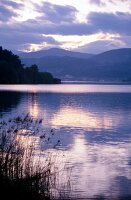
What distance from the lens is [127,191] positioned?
1491 centimetres

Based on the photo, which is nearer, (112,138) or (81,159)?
(81,159)

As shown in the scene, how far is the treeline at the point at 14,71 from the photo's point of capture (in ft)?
468

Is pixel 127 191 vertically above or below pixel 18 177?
below

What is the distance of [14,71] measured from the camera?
471ft

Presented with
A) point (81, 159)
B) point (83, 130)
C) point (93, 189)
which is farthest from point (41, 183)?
point (83, 130)

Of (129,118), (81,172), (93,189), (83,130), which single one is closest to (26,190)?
(93,189)

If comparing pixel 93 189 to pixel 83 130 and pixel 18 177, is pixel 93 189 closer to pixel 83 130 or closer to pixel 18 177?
pixel 18 177

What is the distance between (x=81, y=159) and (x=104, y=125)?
1656cm

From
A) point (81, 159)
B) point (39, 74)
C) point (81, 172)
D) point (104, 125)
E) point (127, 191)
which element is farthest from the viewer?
point (39, 74)

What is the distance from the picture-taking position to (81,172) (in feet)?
57.7

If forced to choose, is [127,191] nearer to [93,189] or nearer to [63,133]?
[93,189]

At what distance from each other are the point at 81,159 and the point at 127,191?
5.57 meters

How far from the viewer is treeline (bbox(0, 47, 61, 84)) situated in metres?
142

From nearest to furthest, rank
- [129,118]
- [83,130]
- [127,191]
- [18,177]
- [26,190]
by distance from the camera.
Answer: [26,190], [18,177], [127,191], [83,130], [129,118]
